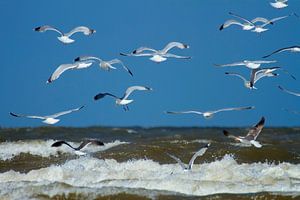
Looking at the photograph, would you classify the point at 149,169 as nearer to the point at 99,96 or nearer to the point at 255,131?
the point at 99,96

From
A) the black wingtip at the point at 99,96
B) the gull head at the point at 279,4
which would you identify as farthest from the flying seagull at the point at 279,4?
the black wingtip at the point at 99,96

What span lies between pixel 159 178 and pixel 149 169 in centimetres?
218

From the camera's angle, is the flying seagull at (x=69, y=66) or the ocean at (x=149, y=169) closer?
the ocean at (x=149, y=169)

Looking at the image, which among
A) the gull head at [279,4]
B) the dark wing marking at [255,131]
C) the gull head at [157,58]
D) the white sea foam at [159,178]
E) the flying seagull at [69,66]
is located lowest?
the white sea foam at [159,178]

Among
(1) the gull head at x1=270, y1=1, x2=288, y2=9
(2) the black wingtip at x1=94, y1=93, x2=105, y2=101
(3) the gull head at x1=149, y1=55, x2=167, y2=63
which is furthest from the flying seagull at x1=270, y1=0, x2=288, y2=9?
(2) the black wingtip at x1=94, y1=93, x2=105, y2=101

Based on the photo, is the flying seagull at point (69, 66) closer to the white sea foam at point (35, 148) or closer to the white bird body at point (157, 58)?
the white bird body at point (157, 58)

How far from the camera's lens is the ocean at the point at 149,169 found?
1416 cm

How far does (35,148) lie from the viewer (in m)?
22.8

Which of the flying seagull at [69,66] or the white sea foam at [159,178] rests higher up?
the flying seagull at [69,66]

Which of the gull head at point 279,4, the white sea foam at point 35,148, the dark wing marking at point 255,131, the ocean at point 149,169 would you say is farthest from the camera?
the white sea foam at point 35,148

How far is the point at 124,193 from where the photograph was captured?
1412 centimetres

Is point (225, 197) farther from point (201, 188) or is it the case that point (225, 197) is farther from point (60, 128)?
point (60, 128)

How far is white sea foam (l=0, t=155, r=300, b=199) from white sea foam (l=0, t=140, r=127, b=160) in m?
2.92

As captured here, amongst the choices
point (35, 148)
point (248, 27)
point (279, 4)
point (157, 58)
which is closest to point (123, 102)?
point (157, 58)
